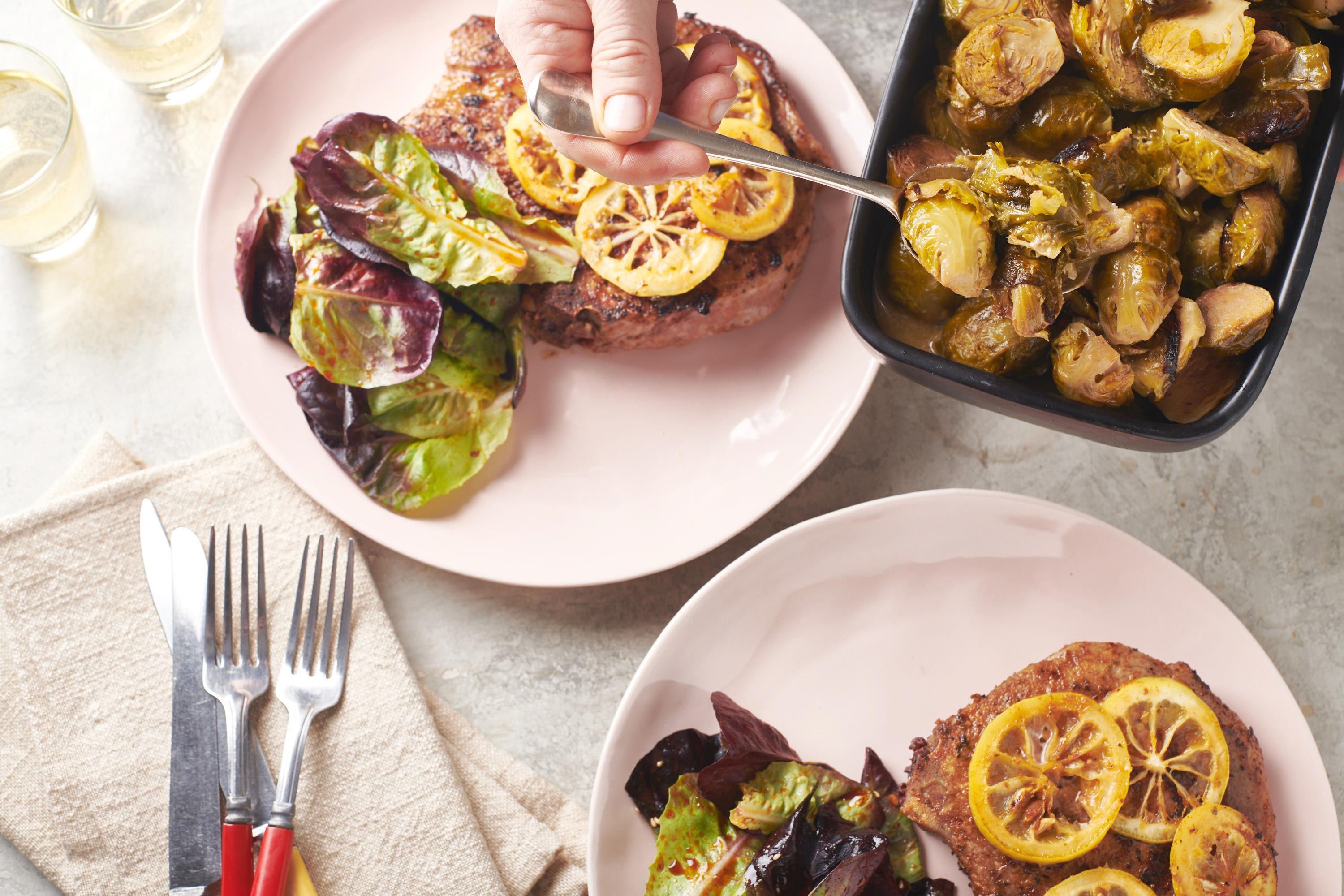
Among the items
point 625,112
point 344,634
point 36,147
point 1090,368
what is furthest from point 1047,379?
point 36,147

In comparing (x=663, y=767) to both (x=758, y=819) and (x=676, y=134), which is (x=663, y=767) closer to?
(x=758, y=819)

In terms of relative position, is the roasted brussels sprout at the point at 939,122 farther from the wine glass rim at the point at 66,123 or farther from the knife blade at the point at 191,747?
the wine glass rim at the point at 66,123

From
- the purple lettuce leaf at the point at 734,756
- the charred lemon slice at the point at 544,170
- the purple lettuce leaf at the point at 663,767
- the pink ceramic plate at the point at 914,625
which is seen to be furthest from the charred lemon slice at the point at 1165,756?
the charred lemon slice at the point at 544,170

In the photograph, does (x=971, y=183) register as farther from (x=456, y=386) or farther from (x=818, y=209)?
(x=456, y=386)

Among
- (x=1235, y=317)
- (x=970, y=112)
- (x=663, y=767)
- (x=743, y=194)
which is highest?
(x=970, y=112)

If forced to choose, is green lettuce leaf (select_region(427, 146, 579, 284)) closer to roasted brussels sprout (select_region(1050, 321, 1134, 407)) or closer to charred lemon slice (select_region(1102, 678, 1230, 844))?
roasted brussels sprout (select_region(1050, 321, 1134, 407))

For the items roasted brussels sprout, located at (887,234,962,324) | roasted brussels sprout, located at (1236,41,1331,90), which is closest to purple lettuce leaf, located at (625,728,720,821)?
roasted brussels sprout, located at (887,234,962,324)
